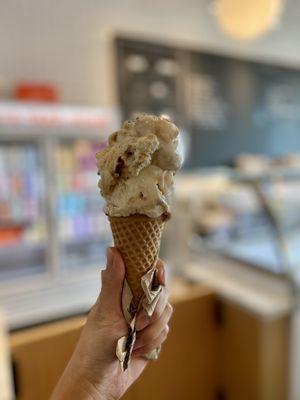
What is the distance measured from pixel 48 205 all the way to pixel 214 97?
265cm

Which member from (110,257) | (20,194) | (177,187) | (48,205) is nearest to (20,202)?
(20,194)

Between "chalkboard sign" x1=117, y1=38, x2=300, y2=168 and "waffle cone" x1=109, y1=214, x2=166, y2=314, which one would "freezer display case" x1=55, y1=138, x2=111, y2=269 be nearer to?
"chalkboard sign" x1=117, y1=38, x2=300, y2=168

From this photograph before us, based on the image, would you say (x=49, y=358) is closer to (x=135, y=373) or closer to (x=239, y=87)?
(x=135, y=373)

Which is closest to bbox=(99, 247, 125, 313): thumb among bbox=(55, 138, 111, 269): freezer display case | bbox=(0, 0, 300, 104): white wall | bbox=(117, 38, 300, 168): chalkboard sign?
bbox=(55, 138, 111, 269): freezer display case

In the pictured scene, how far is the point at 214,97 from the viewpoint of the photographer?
14.0ft

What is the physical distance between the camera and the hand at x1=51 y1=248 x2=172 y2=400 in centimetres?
52

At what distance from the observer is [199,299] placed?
1994 mm

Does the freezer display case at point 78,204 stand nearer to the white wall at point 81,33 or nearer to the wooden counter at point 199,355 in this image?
the white wall at point 81,33

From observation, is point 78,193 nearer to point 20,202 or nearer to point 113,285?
point 20,202

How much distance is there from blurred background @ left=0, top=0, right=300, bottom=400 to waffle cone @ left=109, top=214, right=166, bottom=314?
0.30 metres

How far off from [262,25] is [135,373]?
8.16 feet

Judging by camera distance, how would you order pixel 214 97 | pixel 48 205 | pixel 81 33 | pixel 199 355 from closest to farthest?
pixel 199 355 → pixel 48 205 → pixel 81 33 → pixel 214 97

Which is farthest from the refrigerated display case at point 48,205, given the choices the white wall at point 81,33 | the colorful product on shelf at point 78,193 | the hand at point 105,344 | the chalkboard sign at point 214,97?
the hand at point 105,344

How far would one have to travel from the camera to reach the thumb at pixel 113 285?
0.55 meters
